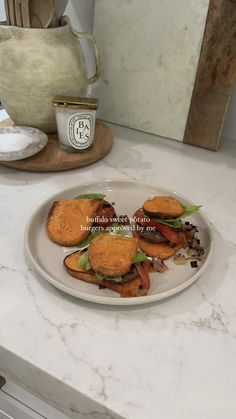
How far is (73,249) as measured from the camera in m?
0.58

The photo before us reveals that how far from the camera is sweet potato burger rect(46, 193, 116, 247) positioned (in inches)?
22.8

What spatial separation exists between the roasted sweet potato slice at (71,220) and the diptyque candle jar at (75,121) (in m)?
0.22

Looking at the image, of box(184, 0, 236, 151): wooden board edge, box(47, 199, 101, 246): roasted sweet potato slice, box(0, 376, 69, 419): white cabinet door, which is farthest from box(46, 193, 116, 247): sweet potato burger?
box(184, 0, 236, 151): wooden board edge

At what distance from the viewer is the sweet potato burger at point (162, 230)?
0.56 meters

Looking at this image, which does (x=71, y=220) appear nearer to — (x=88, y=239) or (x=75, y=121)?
(x=88, y=239)

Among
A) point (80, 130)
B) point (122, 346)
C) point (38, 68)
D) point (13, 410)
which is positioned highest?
point (38, 68)

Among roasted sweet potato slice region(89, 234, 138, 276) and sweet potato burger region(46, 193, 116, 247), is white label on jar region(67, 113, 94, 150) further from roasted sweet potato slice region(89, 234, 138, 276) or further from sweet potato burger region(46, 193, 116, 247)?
roasted sweet potato slice region(89, 234, 138, 276)

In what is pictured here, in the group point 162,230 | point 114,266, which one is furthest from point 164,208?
point 114,266

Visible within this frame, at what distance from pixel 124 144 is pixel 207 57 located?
259 millimetres

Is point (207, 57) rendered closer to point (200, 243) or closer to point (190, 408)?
point (200, 243)

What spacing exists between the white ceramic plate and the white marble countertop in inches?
0.9

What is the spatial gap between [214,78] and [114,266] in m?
0.51

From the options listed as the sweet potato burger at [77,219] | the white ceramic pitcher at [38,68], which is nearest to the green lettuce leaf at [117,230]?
the sweet potato burger at [77,219]

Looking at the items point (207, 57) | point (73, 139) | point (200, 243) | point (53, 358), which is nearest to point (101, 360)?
point (53, 358)
